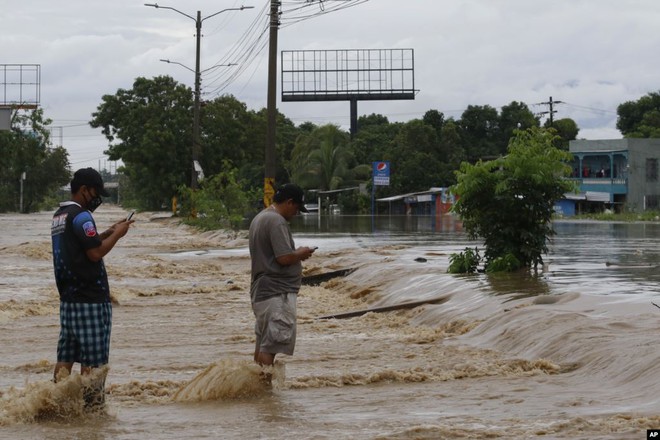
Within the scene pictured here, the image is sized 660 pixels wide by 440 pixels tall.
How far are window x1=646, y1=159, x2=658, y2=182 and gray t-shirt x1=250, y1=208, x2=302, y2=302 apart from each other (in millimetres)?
75248

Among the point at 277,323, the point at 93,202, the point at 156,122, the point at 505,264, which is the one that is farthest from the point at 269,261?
the point at 156,122

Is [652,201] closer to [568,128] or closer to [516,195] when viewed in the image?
[568,128]

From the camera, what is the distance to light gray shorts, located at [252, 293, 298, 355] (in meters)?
8.97

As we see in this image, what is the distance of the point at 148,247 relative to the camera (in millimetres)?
36000

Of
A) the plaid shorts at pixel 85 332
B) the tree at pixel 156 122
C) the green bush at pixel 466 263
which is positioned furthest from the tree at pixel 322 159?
the plaid shorts at pixel 85 332

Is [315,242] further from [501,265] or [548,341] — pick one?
[548,341]

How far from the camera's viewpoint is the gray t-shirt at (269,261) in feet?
29.3

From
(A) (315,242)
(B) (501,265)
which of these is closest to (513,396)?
(B) (501,265)

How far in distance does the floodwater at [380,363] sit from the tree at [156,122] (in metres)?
52.1

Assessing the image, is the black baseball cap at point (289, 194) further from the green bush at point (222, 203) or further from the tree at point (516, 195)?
the green bush at point (222, 203)

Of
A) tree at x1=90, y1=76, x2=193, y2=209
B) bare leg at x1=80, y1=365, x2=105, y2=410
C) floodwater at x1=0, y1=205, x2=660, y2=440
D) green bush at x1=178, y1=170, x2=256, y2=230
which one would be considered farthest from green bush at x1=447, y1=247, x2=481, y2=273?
tree at x1=90, y1=76, x2=193, y2=209

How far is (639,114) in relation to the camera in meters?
107

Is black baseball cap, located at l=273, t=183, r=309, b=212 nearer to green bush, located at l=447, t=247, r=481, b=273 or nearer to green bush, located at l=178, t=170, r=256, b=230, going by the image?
Answer: green bush, located at l=447, t=247, r=481, b=273

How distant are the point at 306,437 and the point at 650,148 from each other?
7729 cm
